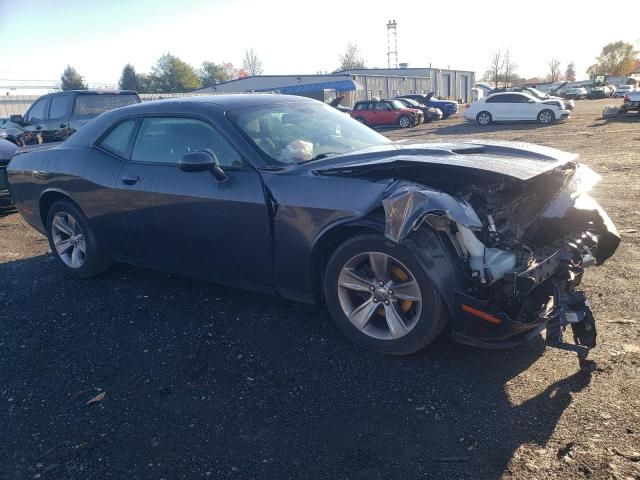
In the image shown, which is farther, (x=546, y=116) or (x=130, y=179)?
(x=546, y=116)

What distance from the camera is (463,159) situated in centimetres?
315

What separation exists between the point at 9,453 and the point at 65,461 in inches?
13.0

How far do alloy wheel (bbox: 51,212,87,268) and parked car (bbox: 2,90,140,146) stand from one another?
290 inches

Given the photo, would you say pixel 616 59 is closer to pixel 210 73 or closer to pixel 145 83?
pixel 210 73

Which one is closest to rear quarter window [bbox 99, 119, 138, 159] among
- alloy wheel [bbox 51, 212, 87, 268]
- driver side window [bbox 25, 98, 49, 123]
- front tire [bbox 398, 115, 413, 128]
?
alloy wheel [bbox 51, 212, 87, 268]

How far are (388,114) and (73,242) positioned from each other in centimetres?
2258

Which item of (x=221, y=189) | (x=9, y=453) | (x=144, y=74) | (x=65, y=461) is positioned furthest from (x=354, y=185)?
(x=144, y=74)

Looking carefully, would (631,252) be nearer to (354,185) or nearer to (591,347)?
(591,347)

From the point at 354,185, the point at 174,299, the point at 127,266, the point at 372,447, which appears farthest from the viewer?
the point at 127,266

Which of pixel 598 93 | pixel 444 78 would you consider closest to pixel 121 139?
pixel 598 93

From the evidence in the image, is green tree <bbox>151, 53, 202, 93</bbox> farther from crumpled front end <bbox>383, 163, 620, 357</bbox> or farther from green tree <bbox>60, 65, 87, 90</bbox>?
crumpled front end <bbox>383, 163, 620, 357</bbox>

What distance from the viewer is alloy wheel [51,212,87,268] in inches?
191

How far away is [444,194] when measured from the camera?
2.85m

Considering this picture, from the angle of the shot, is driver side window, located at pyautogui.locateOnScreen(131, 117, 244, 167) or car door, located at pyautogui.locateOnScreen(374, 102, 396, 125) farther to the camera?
car door, located at pyautogui.locateOnScreen(374, 102, 396, 125)
